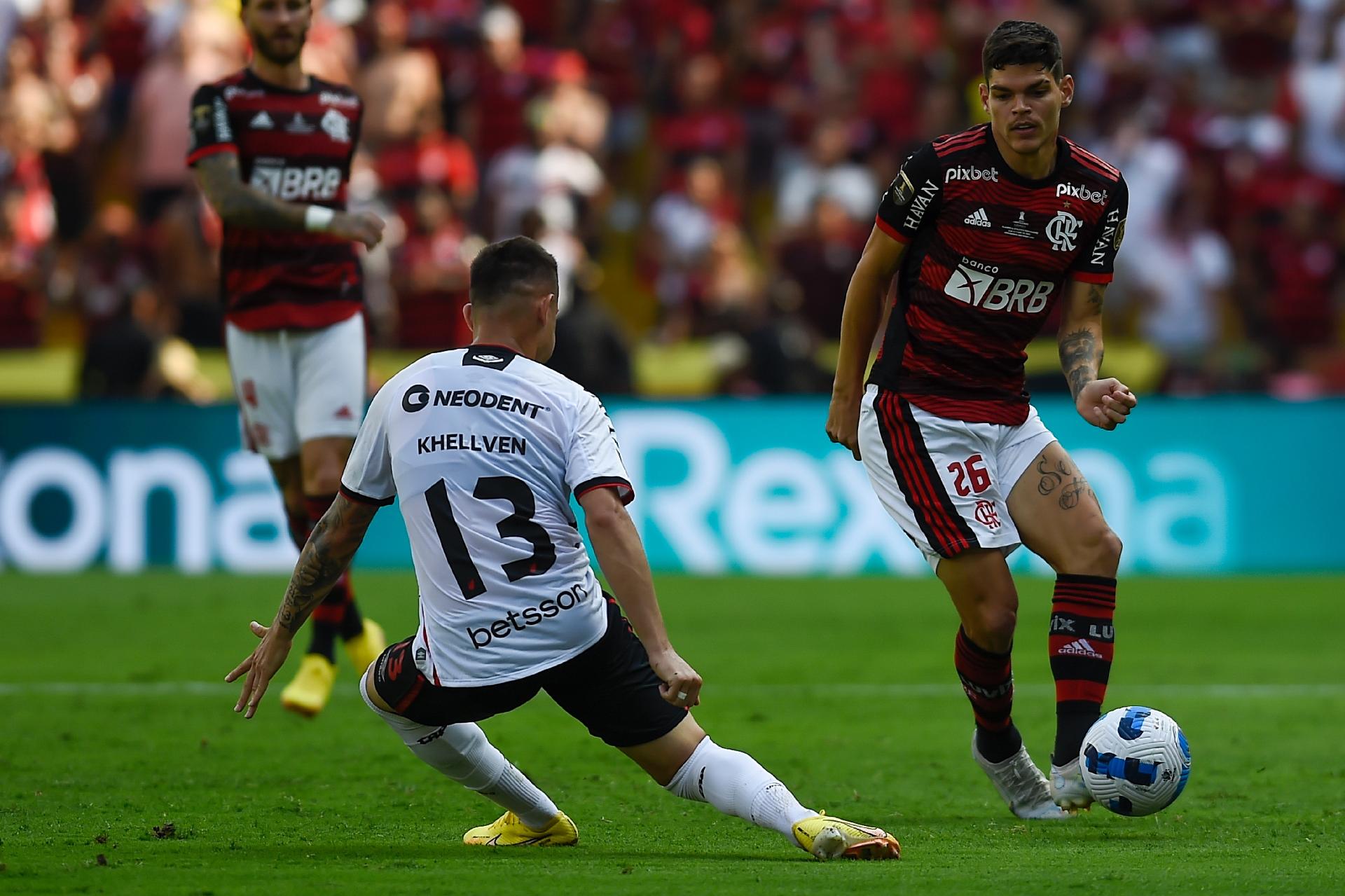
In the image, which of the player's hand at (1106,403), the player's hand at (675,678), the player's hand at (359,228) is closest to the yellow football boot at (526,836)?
the player's hand at (675,678)

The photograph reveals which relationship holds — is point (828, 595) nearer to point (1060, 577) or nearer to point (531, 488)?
point (1060, 577)

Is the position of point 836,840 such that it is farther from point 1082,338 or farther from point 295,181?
point 295,181

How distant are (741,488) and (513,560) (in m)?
9.00

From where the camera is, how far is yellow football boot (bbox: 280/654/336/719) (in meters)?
7.86

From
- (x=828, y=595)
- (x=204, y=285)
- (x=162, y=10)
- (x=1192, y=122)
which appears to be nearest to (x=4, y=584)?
(x=204, y=285)

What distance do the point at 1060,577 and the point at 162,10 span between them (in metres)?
14.3

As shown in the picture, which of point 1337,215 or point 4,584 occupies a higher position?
point 1337,215

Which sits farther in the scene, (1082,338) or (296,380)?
(296,380)

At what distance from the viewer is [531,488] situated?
16.1 feet

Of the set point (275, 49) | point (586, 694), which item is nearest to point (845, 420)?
point (586, 694)

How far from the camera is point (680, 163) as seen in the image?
58.7ft

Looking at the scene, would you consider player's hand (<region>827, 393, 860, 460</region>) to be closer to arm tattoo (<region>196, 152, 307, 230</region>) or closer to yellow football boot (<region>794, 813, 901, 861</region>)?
yellow football boot (<region>794, 813, 901, 861</region>)

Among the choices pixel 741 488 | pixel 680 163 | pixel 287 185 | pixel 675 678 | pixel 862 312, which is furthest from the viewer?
pixel 680 163

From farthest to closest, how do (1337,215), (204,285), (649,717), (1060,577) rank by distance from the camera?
(1337,215) < (204,285) < (1060,577) < (649,717)
